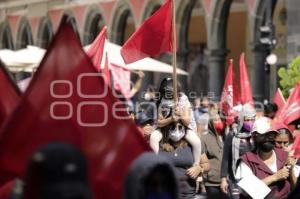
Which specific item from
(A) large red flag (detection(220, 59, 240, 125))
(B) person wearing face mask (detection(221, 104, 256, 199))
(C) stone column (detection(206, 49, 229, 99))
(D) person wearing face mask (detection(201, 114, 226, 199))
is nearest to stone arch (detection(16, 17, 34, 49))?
(C) stone column (detection(206, 49, 229, 99))

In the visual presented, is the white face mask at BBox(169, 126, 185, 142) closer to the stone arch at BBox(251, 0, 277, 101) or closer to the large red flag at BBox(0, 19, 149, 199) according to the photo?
the large red flag at BBox(0, 19, 149, 199)

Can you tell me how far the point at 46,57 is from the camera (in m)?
5.50

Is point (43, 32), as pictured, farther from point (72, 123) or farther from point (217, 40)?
point (72, 123)

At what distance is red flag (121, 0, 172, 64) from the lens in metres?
11.6

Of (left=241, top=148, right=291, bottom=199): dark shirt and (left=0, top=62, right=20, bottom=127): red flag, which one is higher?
(left=0, top=62, right=20, bottom=127): red flag

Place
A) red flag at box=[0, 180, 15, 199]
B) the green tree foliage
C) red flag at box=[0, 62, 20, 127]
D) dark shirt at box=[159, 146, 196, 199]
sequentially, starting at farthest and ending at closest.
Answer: the green tree foliage → dark shirt at box=[159, 146, 196, 199] → red flag at box=[0, 62, 20, 127] → red flag at box=[0, 180, 15, 199]

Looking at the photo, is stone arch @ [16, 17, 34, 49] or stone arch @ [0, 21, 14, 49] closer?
stone arch @ [16, 17, 34, 49]

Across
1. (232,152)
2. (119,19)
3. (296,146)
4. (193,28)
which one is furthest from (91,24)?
(296,146)

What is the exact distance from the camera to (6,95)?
624 cm

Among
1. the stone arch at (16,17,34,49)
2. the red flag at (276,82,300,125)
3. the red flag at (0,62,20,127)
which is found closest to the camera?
the red flag at (0,62,20,127)

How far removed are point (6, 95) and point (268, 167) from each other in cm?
285

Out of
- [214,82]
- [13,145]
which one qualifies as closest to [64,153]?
[13,145]

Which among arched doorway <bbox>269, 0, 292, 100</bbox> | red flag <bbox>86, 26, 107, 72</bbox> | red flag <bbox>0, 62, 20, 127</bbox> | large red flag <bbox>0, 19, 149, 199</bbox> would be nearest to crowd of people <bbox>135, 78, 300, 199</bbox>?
red flag <bbox>86, 26, 107, 72</bbox>

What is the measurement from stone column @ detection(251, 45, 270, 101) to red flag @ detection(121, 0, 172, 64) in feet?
46.0
